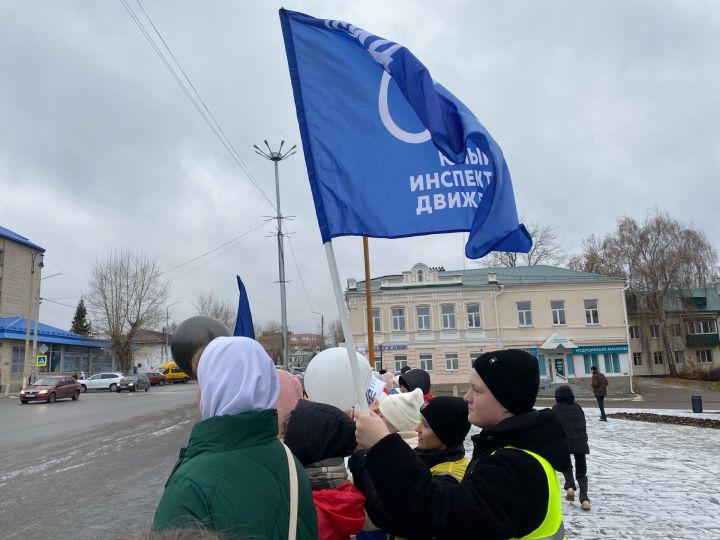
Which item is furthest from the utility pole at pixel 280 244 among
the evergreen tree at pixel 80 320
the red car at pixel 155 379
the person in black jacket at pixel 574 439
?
the evergreen tree at pixel 80 320

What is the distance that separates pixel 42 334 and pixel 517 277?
41.4 metres

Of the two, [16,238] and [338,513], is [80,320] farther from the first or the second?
[338,513]

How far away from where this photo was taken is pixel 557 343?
125 ft

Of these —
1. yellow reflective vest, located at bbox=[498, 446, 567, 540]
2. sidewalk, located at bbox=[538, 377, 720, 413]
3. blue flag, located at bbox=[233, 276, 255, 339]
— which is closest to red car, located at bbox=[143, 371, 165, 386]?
sidewalk, located at bbox=[538, 377, 720, 413]

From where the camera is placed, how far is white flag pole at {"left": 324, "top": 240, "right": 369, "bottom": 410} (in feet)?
8.16

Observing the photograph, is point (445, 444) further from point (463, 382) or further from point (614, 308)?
point (614, 308)

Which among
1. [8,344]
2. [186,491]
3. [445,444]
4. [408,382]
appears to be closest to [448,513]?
[186,491]

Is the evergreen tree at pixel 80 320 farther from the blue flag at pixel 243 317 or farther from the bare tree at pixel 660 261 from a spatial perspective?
the blue flag at pixel 243 317

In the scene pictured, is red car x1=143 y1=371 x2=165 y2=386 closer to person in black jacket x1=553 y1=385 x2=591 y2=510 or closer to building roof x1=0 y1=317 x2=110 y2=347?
building roof x1=0 y1=317 x2=110 y2=347

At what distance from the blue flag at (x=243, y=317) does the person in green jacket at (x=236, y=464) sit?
211 centimetres

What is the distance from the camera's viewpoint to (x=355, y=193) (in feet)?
10.9

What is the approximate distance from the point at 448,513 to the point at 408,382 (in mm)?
5940

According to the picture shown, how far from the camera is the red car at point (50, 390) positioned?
28750 mm

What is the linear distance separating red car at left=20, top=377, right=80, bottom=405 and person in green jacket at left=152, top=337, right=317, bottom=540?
1279 inches
